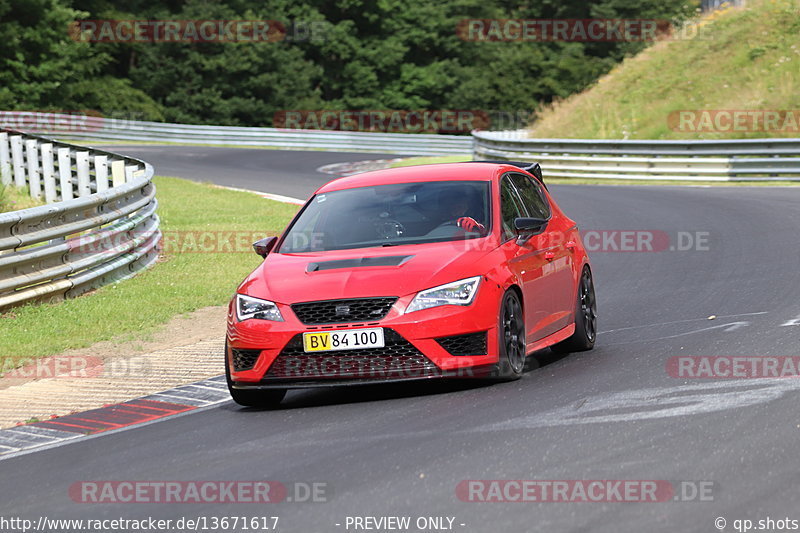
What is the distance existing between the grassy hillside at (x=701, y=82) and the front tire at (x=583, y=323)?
75.8 feet

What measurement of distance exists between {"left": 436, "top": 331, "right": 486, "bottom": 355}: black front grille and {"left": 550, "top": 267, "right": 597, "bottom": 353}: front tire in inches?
77.1

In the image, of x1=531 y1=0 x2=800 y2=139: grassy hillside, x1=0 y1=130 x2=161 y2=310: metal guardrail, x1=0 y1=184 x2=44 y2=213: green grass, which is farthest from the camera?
x1=531 y1=0 x2=800 y2=139: grassy hillside

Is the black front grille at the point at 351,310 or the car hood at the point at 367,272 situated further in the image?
the car hood at the point at 367,272

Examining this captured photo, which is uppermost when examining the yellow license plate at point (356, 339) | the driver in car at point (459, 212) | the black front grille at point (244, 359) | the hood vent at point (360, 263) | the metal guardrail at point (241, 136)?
the driver in car at point (459, 212)

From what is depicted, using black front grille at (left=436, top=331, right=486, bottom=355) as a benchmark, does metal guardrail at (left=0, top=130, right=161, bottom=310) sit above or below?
below

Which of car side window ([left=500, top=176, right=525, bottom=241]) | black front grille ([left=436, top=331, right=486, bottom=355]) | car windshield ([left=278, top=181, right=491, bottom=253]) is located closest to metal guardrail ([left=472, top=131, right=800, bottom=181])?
car side window ([left=500, top=176, right=525, bottom=241])

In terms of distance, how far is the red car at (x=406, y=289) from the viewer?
8.02 metres

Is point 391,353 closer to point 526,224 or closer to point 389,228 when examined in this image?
point 389,228

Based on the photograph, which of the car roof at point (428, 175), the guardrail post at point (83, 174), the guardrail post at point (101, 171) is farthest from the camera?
the guardrail post at point (83, 174)

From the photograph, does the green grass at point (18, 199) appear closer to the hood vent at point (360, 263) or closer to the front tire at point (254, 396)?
the front tire at point (254, 396)

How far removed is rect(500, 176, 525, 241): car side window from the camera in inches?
364

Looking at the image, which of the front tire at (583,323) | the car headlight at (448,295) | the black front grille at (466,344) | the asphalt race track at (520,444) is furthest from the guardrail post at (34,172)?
the black front grille at (466,344)

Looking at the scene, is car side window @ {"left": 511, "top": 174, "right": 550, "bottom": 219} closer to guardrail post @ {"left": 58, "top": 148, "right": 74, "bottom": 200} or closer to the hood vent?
the hood vent

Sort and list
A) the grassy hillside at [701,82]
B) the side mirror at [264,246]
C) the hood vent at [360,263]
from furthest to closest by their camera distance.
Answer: the grassy hillside at [701,82] < the side mirror at [264,246] < the hood vent at [360,263]
